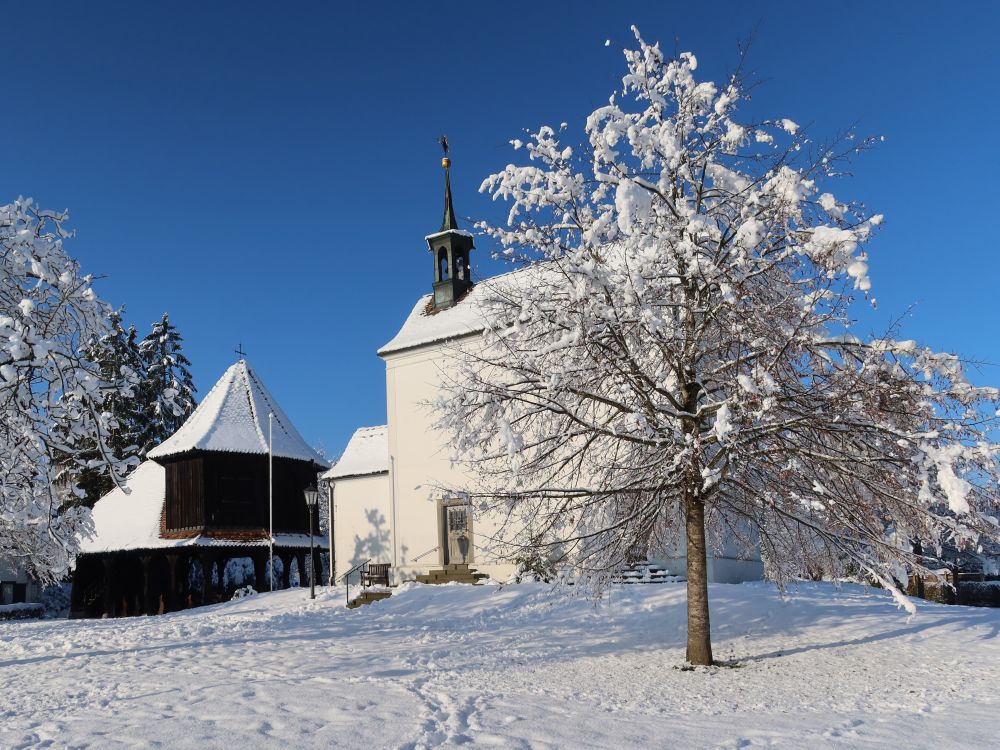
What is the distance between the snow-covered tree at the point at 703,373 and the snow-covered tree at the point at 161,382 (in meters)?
36.9

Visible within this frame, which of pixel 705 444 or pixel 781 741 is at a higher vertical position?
pixel 705 444

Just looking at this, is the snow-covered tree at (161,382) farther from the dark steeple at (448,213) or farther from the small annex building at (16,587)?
the dark steeple at (448,213)

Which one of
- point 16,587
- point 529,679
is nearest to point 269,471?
point 16,587

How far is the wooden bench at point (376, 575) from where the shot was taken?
22.9 metres

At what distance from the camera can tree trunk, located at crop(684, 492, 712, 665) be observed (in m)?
11.0

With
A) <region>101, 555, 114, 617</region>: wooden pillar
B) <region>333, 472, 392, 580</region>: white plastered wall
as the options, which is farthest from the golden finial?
<region>101, 555, 114, 617</region>: wooden pillar

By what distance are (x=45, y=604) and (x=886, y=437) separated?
41.0 meters

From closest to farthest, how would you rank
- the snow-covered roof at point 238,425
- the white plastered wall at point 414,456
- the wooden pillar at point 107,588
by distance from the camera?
the white plastered wall at point 414,456
the snow-covered roof at point 238,425
the wooden pillar at point 107,588

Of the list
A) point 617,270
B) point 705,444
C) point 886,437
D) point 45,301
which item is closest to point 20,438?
point 45,301

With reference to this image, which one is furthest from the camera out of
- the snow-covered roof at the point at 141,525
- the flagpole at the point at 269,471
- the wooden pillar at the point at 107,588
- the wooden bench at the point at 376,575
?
the wooden pillar at the point at 107,588

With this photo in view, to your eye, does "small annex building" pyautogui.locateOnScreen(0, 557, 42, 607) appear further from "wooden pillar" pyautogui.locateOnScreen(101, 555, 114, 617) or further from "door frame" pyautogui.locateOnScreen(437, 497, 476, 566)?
"door frame" pyautogui.locateOnScreen(437, 497, 476, 566)

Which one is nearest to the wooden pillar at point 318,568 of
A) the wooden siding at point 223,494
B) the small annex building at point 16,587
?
the wooden siding at point 223,494

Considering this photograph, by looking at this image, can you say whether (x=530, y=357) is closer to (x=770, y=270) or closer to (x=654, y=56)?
(x=770, y=270)

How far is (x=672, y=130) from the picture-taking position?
10.5 metres
